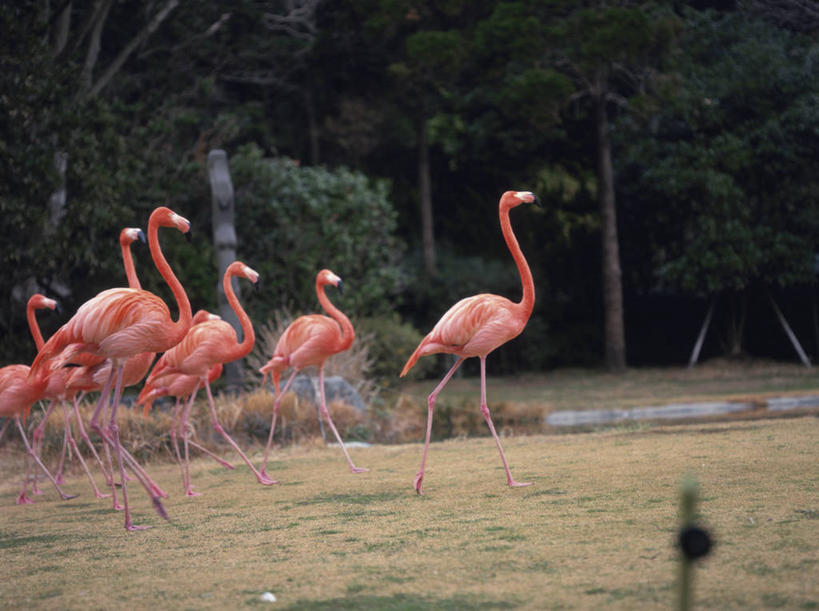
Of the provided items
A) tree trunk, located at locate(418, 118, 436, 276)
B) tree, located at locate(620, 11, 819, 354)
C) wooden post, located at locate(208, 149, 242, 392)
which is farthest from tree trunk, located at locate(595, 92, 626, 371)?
wooden post, located at locate(208, 149, 242, 392)

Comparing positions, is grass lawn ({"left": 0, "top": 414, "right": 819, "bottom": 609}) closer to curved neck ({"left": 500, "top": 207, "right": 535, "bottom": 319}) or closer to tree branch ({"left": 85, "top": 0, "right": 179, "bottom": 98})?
curved neck ({"left": 500, "top": 207, "right": 535, "bottom": 319})

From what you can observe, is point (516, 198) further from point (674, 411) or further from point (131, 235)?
point (674, 411)

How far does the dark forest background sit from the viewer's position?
470 inches

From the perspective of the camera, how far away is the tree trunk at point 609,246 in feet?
53.7

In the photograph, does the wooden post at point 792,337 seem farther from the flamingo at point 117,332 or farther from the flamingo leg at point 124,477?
the flamingo leg at point 124,477

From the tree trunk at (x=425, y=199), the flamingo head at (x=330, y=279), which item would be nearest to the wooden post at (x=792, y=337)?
the tree trunk at (x=425, y=199)

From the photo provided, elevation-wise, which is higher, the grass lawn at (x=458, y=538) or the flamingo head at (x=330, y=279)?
the flamingo head at (x=330, y=279)

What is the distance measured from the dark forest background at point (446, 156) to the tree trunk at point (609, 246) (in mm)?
42

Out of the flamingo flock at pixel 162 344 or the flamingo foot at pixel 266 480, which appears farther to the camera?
the flamingo foot at pixel 266 480

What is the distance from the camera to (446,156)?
2091 centimetres

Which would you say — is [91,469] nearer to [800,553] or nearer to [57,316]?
[57,316]

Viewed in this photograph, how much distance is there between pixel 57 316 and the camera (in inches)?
490

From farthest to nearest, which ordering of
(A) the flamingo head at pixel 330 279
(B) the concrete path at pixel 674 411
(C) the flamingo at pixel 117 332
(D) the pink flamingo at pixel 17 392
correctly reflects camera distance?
1. (B) the concrete path at pixel 674 411
2. (A) the flamingo head at pixel 330 279
3. (D) the pink flamingo at pixel 17 392
4. (C) the flamingo at pixel 117 332

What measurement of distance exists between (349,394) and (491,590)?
755 cm
